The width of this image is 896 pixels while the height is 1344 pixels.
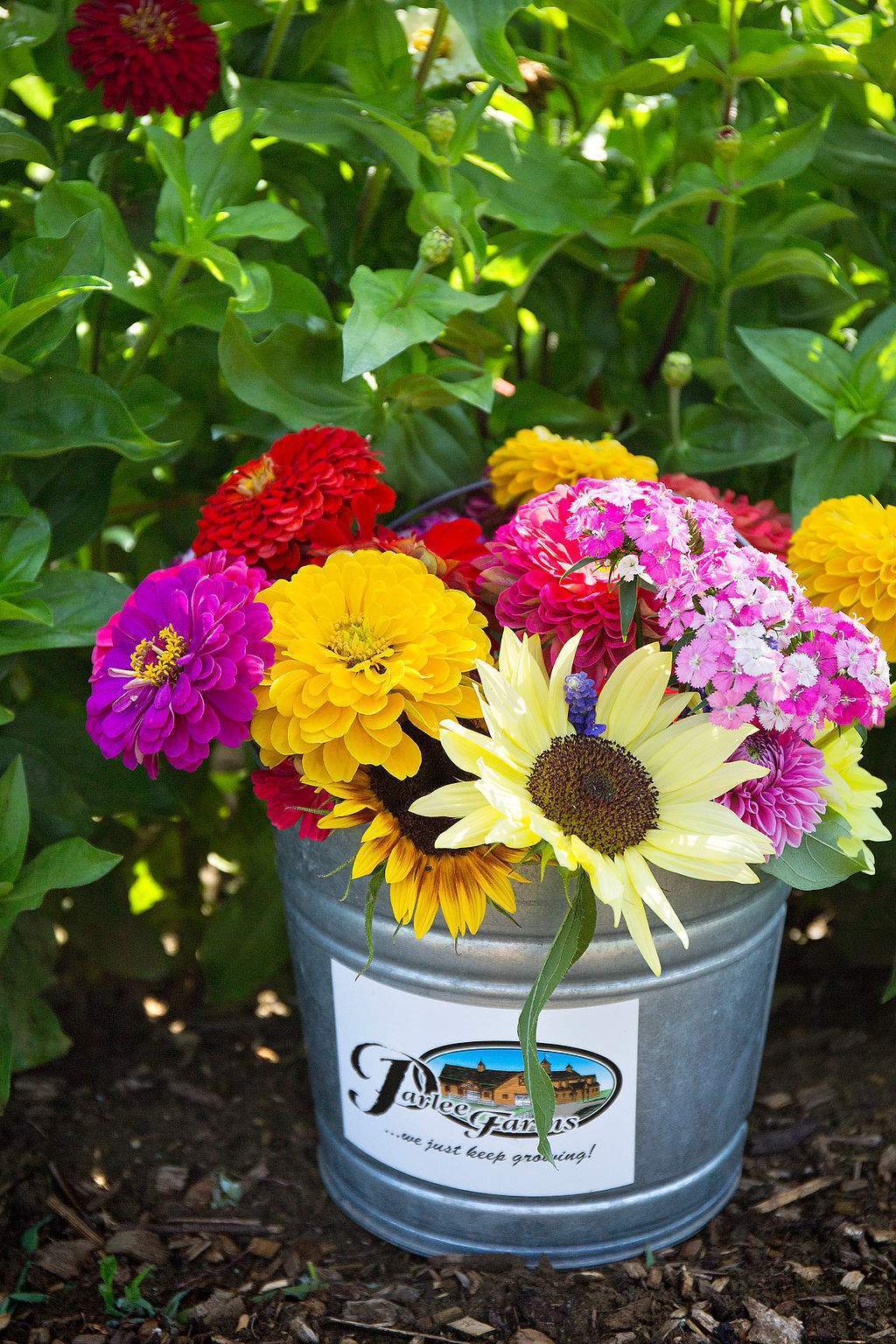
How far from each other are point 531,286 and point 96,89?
17.0 inches

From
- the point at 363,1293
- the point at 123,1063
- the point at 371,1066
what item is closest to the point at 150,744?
the point at 371,1066

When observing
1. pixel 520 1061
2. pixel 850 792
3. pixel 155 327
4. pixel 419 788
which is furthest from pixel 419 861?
pixel 155 327

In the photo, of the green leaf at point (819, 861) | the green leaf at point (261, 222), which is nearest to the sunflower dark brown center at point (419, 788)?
the green leaf at point (819, 861)

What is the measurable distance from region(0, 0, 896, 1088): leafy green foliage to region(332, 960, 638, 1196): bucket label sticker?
0.24 meters

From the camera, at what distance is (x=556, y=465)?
3.29 ft

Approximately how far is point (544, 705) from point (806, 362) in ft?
1.47

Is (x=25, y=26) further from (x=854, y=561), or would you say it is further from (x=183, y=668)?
(x=854, y=561)

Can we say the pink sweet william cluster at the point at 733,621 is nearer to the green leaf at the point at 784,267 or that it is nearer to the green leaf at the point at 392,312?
the green leaf at the point at 392,312

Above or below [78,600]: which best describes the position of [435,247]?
above

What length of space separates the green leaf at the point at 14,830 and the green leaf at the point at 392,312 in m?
0.39

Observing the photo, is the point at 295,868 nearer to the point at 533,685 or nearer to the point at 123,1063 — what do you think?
the point at 533,685

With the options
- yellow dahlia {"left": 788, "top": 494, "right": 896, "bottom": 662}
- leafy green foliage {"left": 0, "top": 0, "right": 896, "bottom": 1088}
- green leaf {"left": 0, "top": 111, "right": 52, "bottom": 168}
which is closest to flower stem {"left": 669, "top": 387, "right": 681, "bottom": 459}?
leafy green foliage {"left": 0, "top": 0, "right": 896, "bottom": 1088}

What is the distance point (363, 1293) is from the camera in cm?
98

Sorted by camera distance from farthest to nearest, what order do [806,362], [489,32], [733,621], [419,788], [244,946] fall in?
1. [244,946]
2. [806,362]
3. [489,32]
4. [419,788]
5. [733,621]
